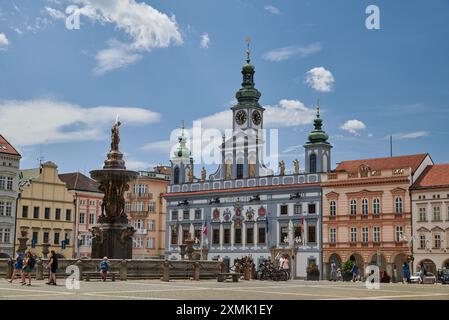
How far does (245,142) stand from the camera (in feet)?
Result: 252

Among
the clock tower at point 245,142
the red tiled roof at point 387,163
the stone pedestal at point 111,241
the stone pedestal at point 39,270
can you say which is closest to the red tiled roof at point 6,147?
the clock tower at point 245,142

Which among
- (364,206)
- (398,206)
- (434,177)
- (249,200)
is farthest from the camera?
(249,200)

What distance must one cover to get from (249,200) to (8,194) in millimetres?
23917

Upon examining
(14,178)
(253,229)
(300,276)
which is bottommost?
(300,276)

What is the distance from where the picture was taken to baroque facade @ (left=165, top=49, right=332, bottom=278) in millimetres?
70250

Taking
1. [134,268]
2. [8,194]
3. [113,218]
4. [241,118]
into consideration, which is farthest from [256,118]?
[134,268]

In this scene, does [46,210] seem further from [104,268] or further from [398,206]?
[104,268]

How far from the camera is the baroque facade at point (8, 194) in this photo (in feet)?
227

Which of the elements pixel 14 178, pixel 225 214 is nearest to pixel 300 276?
pixel 225 214

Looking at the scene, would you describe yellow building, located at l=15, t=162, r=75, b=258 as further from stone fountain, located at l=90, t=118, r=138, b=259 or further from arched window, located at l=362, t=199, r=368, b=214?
stone fountain, located at l=90, t=118, r=138, b=259

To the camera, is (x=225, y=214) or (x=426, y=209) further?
(x=225, y=214)

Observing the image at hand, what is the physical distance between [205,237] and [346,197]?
16.9 m
